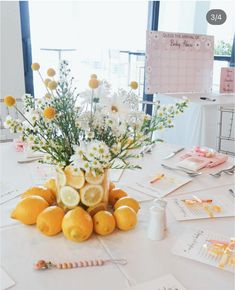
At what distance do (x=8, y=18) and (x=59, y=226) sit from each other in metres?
2.39

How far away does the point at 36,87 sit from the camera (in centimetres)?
311

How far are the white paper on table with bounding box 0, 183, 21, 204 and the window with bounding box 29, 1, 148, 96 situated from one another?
1999 millimetres

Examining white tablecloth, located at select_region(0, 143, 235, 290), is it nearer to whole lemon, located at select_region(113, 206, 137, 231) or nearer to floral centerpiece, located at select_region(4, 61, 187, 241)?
whole lemon, located at select_region(113, 206, 137, 231)

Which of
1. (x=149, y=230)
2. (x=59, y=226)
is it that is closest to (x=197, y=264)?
(x=149, y=230)

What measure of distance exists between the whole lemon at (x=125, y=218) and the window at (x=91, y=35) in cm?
225

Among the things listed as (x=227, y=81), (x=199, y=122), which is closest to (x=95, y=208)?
(x=199, y=122)

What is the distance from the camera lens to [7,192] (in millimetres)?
1118

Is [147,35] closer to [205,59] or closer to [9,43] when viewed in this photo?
[205,59]

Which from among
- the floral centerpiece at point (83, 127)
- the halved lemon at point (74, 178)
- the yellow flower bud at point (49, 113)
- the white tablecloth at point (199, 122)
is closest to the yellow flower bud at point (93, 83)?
the floral centerpiece at point (83, 127)

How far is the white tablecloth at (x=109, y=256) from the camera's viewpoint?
2.35ft

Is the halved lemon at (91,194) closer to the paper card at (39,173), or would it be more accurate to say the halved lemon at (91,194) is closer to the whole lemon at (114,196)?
the whole lemon at (114,196)

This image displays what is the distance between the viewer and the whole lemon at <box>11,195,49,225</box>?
0.90m

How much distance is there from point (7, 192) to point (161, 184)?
0.56 meters

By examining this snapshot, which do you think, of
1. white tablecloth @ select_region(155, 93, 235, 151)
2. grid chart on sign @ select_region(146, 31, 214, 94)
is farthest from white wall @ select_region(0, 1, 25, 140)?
white tablecloth @ select_region(155, 93, 235, 151)
